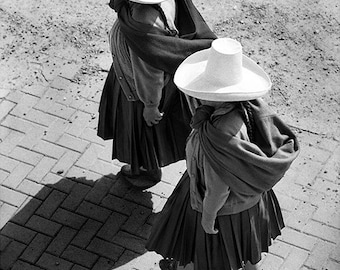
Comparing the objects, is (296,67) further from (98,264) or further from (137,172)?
(98,264)

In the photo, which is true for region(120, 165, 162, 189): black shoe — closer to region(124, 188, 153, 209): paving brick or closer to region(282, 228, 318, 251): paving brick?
region(124, 188, 153, 209): paving brick

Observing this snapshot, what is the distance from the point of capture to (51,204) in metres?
6.17

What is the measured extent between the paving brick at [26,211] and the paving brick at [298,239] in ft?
6.74

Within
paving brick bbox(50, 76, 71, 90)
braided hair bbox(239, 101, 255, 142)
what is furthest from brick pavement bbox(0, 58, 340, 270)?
braided hair bbox(239, 101, 255, 142)

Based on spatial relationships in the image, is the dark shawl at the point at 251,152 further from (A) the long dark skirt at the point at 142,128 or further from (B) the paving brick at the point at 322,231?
(B) the paving brick at the point at 322,231

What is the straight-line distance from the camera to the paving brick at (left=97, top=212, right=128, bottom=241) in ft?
19.5

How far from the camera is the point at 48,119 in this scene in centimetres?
688

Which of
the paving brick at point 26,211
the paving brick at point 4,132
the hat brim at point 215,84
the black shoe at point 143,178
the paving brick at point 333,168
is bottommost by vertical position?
the paving brick at point 333,168

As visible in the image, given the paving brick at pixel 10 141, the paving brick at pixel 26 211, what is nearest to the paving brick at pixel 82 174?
the paving brick at pixel 26 211

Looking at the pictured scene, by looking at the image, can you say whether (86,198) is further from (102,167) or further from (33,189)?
(33,189)

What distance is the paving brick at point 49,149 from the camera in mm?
6570

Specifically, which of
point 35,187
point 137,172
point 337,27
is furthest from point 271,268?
point 337,27

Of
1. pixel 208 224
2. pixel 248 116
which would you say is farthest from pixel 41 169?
pixel 248 116

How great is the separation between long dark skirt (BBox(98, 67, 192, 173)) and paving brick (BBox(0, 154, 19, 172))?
3.21 feet
